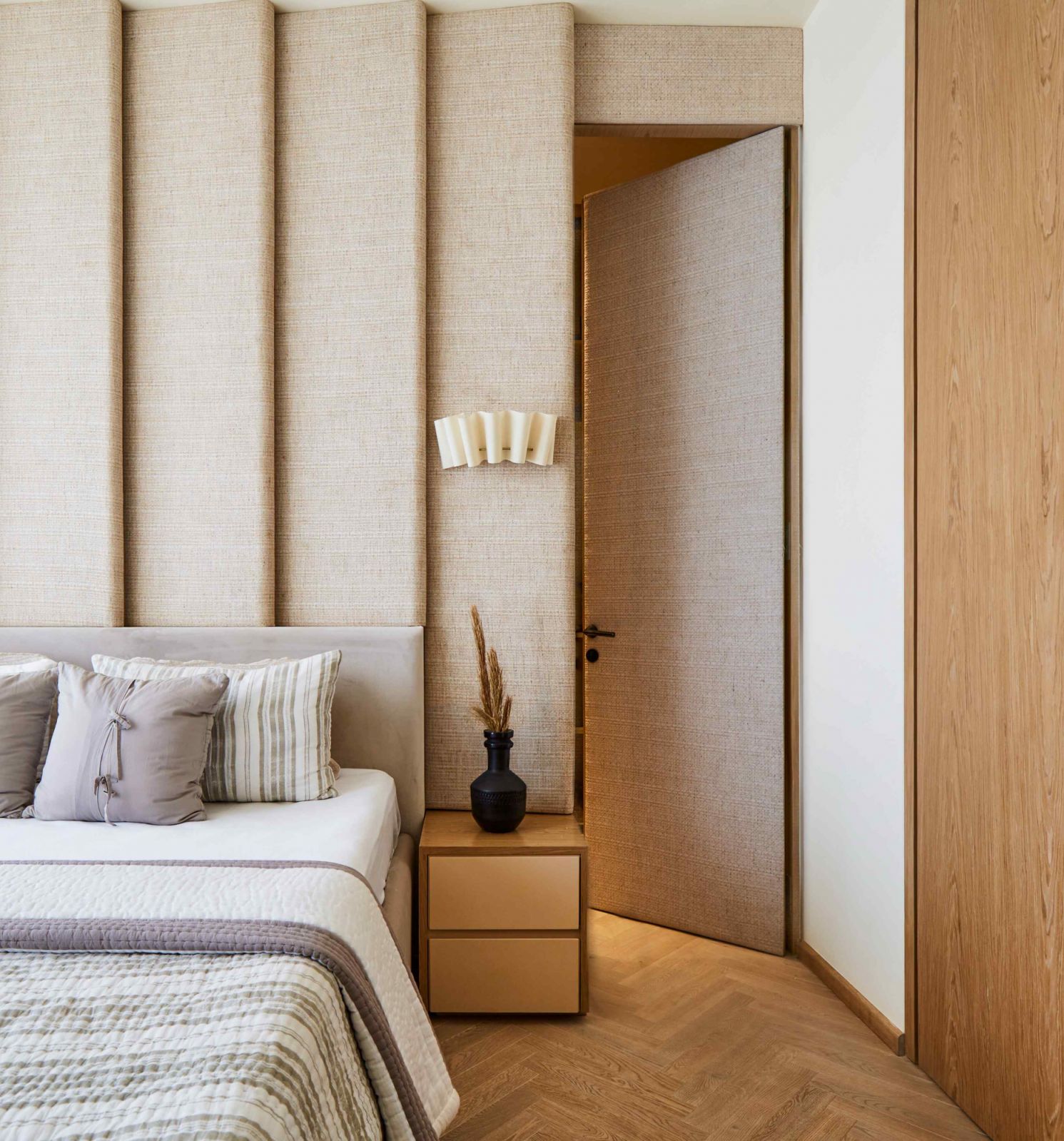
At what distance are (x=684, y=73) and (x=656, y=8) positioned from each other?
0.20 m

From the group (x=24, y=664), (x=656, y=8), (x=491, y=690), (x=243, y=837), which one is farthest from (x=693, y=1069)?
(x=656, y=8)

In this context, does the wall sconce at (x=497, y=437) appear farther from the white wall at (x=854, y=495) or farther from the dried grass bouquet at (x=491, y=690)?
the white wall at (x=854, y=495)

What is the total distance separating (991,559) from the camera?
1658 millimetres

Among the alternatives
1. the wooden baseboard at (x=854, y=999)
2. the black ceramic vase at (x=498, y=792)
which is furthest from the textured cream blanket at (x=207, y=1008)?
the wooden baseboard at (x=854, y=999)

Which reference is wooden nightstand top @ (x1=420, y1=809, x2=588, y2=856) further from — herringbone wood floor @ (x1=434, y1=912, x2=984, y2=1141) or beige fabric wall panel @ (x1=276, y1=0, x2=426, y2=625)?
beige fabric wall panel @ (x1=276, y1=0, x2=426, y2=625)

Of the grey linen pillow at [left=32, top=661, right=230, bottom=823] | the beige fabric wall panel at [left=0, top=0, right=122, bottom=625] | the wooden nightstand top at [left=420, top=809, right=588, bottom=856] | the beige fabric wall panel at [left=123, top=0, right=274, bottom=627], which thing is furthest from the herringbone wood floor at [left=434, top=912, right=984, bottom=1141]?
the beige fabric wall panel at [left=0, top=0, right=122, bottom=625]

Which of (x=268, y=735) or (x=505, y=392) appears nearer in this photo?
(x=268, y=735)

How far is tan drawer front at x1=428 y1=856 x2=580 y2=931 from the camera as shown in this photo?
2127 mm

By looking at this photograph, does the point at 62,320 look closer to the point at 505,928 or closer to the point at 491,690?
the point at 491,690

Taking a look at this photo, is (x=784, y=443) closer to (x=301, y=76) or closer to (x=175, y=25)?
(x=301, y=76)

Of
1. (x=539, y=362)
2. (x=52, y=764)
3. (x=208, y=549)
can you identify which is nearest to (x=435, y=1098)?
(x=52, y=764)

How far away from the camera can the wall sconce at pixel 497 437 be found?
2422 millimetres

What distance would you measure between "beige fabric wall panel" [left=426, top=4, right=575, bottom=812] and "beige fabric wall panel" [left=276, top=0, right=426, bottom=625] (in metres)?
0.11

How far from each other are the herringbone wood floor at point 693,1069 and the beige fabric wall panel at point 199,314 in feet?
4.54
